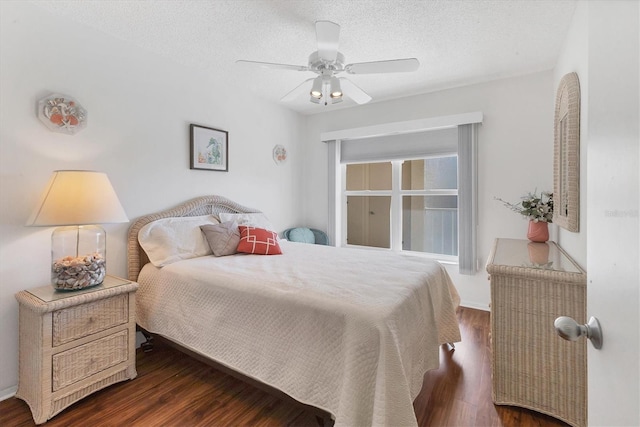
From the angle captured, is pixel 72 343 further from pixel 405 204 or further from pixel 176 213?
pixel 405 204

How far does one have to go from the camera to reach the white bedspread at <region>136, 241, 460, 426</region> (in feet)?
4.22

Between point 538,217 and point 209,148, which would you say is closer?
point 538,217

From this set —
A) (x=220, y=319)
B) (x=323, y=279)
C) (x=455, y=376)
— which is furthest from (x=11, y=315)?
(x=455, y=376)

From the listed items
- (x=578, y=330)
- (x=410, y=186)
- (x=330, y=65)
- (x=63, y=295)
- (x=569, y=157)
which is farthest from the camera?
(x=410, y=186)

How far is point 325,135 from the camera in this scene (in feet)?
13.5

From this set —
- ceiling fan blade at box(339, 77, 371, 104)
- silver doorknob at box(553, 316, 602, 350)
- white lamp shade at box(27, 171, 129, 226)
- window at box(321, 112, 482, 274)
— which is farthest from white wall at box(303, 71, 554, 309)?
white lamp shade at box(27, 171, 129, 226)

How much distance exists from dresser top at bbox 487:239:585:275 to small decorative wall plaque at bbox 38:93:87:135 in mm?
2869

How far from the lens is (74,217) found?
1.78 meters

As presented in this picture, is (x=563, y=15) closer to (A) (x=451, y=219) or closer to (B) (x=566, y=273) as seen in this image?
(B) (x=566, y=273)

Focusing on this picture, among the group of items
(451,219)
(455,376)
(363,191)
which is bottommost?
(455,376)

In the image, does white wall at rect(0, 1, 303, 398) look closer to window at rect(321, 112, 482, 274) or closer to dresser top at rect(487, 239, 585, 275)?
window at rect(321, 112, 482, 274)

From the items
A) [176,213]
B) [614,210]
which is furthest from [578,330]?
[176,213]

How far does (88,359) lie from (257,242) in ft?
4.50

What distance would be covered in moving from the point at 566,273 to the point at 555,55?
6.92 ft
